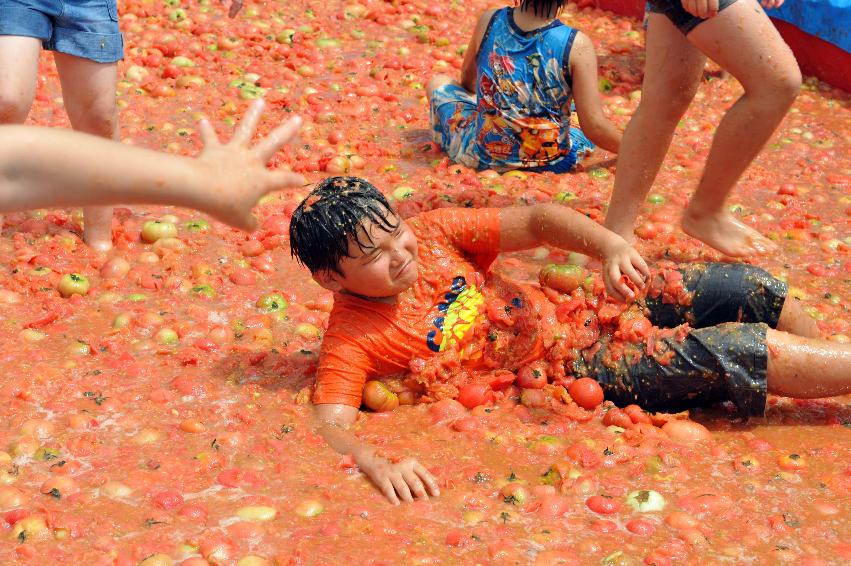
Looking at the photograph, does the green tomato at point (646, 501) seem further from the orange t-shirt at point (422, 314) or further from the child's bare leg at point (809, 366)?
the orange t-shirt at point (422, 314)

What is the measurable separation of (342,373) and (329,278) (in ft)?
1.17

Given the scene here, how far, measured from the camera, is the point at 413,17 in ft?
26.3

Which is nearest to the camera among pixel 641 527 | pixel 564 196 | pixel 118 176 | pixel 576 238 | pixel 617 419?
pixel 118 176

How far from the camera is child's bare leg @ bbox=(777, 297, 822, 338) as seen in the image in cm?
379

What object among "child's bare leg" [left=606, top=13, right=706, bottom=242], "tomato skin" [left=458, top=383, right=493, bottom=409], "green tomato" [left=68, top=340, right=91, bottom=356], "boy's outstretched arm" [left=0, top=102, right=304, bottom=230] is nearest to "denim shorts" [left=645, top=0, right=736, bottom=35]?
"child's bare leg" [left=606, top=13, right=706, bottom=242]

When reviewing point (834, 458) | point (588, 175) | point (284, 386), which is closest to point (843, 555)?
point (834, 458)

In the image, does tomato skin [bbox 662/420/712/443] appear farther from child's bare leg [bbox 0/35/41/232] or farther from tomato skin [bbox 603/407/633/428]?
child's bare leg [bbox 0/35/41/232]

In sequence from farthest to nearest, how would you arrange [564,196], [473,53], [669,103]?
[473,53]
[564,196]
[669,103]

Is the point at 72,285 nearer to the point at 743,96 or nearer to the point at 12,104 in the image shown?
the point at 12,104

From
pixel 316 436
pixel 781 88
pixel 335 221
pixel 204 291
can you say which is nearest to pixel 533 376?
pixel 316 436

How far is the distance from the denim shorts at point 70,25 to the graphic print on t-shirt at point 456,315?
1.96 m

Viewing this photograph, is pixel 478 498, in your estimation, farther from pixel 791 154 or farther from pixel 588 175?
pixel 791 154

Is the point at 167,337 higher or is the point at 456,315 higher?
the point at 456,315

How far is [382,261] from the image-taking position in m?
3.54
